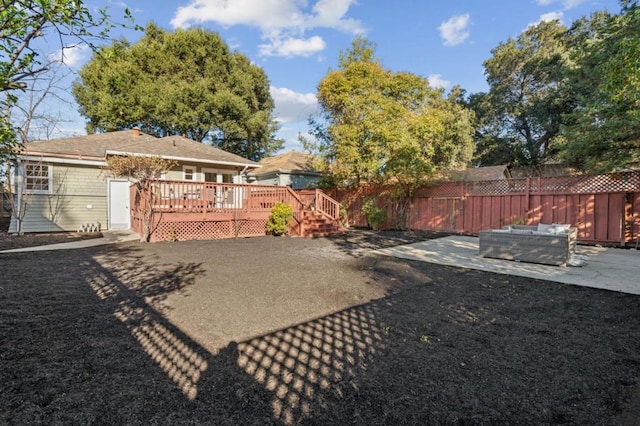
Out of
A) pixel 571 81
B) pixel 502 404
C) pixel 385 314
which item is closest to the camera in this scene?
pixel 502 404

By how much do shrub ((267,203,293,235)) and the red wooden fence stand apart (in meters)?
4.93

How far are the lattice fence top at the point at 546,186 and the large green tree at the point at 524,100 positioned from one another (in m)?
13.9

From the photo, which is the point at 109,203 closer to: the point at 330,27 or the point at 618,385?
the point at 330,27

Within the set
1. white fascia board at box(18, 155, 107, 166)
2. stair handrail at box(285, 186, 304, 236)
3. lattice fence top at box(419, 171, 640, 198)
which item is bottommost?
stair handrail at box(285, 186, 304, 236)

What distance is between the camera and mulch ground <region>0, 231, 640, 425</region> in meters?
1.99

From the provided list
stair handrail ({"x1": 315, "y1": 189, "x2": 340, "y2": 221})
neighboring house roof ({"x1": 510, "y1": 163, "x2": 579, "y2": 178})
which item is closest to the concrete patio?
stair handrail ({"x1": 315, "y1": 189, "x2": 340, "y2": 221})

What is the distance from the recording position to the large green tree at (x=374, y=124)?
12445 millimetres

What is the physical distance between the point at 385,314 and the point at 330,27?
14.8 m

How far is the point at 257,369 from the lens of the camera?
2.46 meters

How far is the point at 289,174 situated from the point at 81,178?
32.0 feet

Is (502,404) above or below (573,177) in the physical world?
below

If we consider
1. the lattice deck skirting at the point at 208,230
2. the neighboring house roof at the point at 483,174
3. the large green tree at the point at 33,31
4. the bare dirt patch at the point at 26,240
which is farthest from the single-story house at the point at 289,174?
the large green tree at the point at 33,31

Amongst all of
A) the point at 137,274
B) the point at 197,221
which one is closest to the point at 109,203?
the point at 197,221

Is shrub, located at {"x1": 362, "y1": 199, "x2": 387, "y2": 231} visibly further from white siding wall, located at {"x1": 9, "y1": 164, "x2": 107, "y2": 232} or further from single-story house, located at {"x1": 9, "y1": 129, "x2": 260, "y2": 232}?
white siding wall, located at {"x1": 9, "y1": 164, "x2": 107, "y2": 232}
